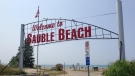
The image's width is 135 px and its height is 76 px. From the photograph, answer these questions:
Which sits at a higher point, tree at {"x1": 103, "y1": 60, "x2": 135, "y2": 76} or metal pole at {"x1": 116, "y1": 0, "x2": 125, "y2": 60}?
metal pole at {"x1": 116, "y1": 0, "x2": 125, "y2": 60}

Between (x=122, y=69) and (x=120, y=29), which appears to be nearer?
(x=122, y=69)

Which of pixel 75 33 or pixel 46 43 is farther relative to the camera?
pixel 46 43

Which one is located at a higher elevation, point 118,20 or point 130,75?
point 118,20

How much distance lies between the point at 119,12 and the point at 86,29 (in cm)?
414

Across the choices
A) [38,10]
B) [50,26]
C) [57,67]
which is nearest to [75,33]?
[50,26]

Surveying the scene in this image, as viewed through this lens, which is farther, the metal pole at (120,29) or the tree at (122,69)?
the metal pole at (120,29)

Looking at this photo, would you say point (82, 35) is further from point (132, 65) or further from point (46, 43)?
point (132, 65)

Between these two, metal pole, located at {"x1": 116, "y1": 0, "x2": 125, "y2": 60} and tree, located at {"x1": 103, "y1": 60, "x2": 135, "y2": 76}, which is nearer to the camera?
tree, located at {"x1": 103, "y1": 60, "x2": 135, "y2": 76}

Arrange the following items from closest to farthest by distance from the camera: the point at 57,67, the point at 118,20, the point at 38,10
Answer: the point at 118,20 → the point at 38,10 → the point at 57,67

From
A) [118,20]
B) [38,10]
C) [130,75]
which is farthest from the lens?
[38,10]

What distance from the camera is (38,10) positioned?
31609mm

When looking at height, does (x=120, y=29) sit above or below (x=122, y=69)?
above

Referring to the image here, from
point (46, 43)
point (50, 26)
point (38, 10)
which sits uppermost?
point (38, 10)

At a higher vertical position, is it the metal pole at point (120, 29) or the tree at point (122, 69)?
the metal pole at point (120, 29)
